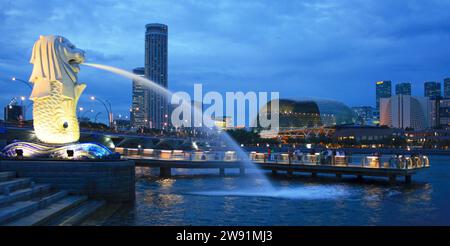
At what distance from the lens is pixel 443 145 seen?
162 metres

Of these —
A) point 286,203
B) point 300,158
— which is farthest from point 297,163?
point 286,203

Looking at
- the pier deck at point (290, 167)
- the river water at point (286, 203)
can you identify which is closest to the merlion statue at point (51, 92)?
the river water at point (286, 203)

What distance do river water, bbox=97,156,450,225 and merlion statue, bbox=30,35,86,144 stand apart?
A: 6118 millimetres

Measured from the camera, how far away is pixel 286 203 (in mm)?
27797

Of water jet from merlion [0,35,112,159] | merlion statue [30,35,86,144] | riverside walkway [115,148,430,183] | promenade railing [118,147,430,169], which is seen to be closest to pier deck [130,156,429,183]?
riverside walkway [115,148,430,183]

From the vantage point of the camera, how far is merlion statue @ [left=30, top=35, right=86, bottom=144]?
87.8 ft

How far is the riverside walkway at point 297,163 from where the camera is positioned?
40.4 meters

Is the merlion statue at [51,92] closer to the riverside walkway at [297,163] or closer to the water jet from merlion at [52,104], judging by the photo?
the water jet from merlion at [52,104]

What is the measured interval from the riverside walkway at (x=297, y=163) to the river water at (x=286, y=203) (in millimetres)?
1250

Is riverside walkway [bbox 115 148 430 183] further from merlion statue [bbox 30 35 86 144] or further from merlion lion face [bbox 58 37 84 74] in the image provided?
merlion statue [bbox 30 35 86 144]

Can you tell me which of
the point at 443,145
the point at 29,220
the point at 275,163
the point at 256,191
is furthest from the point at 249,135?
the point at 29,220
